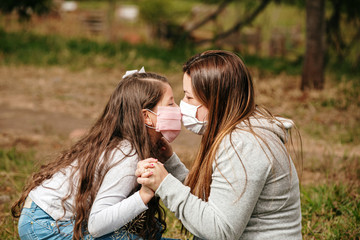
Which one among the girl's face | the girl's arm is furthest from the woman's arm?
the girl's face

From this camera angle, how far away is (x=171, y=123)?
7.77ft

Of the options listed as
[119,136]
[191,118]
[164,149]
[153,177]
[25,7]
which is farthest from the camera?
[25,7]

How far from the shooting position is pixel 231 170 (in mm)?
1847

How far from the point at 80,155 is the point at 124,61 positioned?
7.65m

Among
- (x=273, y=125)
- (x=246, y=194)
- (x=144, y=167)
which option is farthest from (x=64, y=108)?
(x=246, y=194)

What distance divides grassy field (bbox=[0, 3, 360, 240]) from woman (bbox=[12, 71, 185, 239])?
1.62ft

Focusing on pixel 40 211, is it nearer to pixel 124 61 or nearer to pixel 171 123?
pixel 171 123

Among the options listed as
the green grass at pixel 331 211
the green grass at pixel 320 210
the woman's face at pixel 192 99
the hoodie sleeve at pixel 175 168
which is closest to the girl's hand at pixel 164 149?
the hoodie sleeve at pixel 175 168

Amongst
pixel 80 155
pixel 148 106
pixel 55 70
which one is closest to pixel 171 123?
pixel 148 106

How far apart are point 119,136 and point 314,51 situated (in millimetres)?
5778

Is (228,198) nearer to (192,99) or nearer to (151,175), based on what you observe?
(151,175)

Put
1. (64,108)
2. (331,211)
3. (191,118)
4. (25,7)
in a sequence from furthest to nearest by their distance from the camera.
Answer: (25,7), (64,108), (331,211), (191,118)

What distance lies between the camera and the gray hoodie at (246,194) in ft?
6.00

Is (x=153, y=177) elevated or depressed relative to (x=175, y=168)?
elevated
